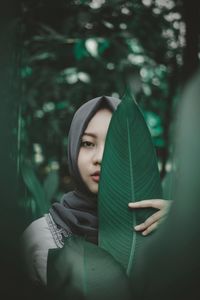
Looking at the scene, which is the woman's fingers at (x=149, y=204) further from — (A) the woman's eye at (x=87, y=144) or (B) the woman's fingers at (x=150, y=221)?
(A) the woman's eye at (x=87, y=144)

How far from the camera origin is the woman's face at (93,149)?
0.71 metres

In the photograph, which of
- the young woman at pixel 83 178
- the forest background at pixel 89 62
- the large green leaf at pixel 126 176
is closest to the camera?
the large green leaf at pixel 126 176

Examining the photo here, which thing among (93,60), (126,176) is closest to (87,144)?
(126,176)

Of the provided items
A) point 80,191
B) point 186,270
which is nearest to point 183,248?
point 186,270

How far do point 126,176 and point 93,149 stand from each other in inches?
11.3

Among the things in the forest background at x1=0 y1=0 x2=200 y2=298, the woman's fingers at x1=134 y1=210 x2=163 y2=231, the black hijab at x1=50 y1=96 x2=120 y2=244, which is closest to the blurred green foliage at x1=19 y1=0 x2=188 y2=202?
the forest background at x1=0 y1=0 x2=200 y2=298

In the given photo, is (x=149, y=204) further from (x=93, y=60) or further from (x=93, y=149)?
(x=93, y=60)

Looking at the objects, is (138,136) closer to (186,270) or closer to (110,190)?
(110,190)

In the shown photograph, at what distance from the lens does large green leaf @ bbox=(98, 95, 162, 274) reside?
1.43 feet

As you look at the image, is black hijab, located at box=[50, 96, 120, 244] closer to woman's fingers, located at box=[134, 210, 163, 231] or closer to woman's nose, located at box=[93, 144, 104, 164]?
woman's nose, located at box=[93, 144, 104, 164]

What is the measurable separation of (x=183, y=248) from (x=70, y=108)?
1.58 meters

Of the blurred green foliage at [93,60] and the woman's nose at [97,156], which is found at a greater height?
the blurred green foliage at [93,60]

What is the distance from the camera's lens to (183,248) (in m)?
0.23

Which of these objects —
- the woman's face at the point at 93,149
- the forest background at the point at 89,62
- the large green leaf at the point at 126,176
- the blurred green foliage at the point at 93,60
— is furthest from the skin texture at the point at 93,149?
the blurred green foliage at the point at 93,60
